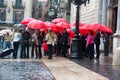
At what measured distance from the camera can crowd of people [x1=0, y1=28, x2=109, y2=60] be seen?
21828 millimetres

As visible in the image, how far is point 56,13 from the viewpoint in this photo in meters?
45.8

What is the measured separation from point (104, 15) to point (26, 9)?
156ft

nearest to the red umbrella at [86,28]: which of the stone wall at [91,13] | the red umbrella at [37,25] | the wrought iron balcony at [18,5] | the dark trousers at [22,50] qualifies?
the red umbrella at [37,25]

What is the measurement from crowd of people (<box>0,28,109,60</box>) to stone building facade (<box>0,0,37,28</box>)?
50.6m

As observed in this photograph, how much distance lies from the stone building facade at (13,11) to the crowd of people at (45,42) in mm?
50591

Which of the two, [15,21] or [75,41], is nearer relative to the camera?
[75,41]

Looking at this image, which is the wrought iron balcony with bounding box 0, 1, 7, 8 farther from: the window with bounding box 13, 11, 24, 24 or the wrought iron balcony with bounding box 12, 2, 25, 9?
the window with bounding box 13, 11, 24, 24

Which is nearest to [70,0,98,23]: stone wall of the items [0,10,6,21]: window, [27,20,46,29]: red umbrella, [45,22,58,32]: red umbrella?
[45,22,58,32]: red umbrella

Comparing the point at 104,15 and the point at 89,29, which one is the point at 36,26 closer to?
the point at 89,29

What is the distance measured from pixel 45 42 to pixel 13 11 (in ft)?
178

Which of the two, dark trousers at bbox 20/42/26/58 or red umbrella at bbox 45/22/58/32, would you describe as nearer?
dark trousers at bbox 20/42/26/58

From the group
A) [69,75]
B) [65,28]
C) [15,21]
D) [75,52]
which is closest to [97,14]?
[65,28]

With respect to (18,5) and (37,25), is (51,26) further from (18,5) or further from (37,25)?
(18,5)

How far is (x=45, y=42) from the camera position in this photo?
74.8 ft
